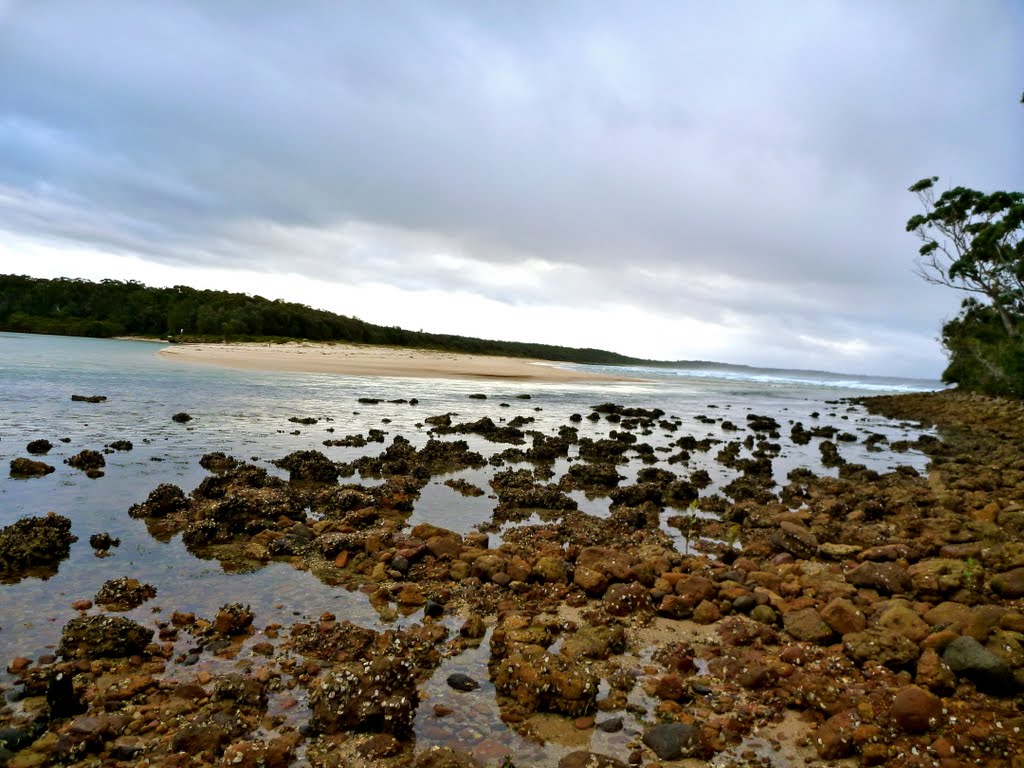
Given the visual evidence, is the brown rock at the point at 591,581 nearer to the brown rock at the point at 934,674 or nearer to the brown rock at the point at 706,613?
the brown rock at the point at 706,613

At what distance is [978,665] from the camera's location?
5.21 metres

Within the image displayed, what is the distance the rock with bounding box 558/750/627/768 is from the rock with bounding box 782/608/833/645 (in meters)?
3.24

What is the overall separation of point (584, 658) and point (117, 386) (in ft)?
113

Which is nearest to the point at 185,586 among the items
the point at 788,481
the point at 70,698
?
the point at 70,698

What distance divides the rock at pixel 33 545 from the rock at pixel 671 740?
26.4 ft

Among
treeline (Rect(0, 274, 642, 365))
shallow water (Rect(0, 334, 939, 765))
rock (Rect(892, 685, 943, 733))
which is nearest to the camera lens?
rock (Rect(892, 685, 943, 733))

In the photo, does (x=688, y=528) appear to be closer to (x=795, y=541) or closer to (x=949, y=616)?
(x=795, y=541)

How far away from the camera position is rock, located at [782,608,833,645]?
20.6 ft

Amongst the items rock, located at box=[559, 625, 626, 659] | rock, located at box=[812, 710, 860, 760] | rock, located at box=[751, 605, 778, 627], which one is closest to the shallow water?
rock, located at box=[559, 625, 626, 659]

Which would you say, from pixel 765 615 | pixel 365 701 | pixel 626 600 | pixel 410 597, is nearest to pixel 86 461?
pixel 410 597

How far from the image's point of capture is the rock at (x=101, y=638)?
17.9 ft

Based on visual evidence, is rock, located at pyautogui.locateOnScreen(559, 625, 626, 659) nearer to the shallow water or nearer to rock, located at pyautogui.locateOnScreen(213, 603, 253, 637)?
the shallow water

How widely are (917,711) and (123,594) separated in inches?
330

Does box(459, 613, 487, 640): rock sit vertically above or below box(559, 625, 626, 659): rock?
below
